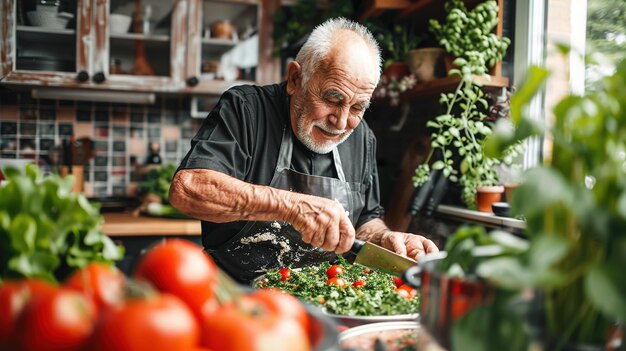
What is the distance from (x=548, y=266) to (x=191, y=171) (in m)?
1.20

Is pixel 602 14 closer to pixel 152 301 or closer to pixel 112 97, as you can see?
pixel 152 301

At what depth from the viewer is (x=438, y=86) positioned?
8.07 ft

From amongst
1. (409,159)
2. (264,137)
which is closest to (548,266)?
(264,137)

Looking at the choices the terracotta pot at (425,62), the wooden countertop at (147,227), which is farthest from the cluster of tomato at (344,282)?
the wooden countertop at (147,227)

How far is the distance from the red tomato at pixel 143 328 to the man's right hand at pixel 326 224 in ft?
2.77

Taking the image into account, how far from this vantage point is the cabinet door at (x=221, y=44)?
11.0 ft

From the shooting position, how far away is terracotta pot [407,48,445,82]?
2.58m

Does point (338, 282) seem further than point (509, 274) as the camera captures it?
Yes

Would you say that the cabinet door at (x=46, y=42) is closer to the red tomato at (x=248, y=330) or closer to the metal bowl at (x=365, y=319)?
the metal bowl at (x=365, y=319)

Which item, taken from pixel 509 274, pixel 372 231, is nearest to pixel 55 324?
pixel 509 274

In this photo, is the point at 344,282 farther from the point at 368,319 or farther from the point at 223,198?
the point at 223,198

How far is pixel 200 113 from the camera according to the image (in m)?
3.51

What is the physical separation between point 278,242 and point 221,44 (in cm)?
204

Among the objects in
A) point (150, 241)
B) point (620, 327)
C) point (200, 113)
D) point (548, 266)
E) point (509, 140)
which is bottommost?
point (150, 241)
